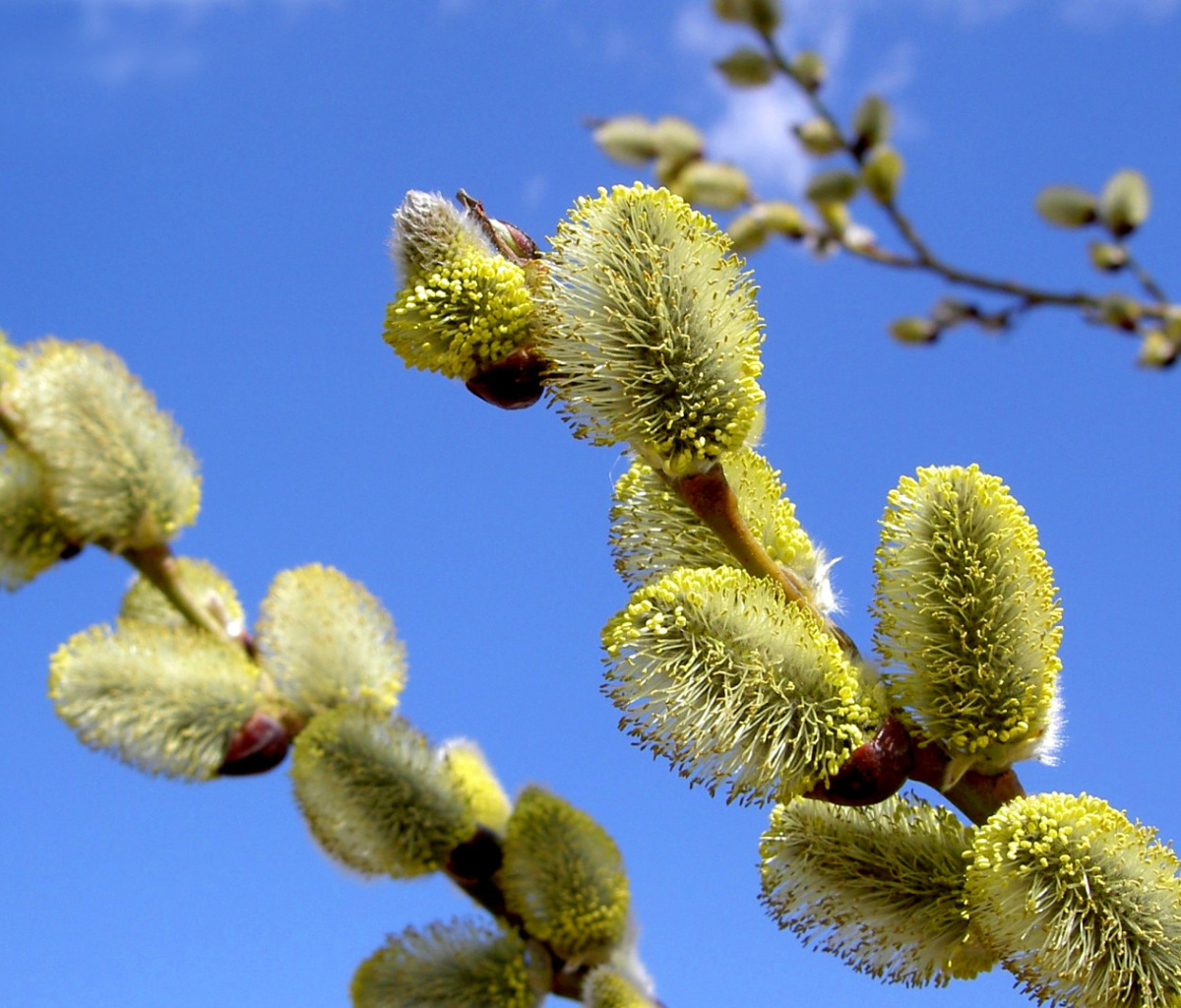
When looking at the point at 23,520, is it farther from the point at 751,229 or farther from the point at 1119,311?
the point at 1119,311

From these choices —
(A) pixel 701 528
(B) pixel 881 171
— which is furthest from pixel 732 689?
(B) pixel 881 171

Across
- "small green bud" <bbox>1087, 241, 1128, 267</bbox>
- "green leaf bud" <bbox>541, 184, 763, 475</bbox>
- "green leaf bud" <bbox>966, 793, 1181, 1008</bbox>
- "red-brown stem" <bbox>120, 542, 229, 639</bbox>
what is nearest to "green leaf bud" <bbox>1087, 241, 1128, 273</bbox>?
"small green bud" <bbox>1087, 241, 1128, 267</bbox>

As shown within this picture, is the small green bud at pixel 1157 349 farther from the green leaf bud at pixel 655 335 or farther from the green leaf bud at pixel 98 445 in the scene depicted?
the green leaf bud at pixel 98 445

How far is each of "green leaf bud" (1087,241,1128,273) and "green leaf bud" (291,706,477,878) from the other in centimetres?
186

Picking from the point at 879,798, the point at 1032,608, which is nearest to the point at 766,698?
the point at 879,798

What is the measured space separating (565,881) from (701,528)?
0.76 metres

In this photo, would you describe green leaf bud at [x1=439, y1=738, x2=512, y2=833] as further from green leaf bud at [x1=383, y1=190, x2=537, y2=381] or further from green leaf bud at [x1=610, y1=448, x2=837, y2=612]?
green leaf bud at [x1=383, y1=190, x2=537, y2=381]

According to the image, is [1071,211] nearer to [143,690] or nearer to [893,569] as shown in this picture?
[893,569]

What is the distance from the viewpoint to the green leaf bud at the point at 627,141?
0.71 m

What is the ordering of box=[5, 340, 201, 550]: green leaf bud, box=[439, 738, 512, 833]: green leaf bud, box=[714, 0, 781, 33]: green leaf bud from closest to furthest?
box=[714, 0, 781, 33]: green leaf bud < box=[5, 340, 201, 550]: green leaf bud < box=[439, 738, 512, 833]: green leaf bud

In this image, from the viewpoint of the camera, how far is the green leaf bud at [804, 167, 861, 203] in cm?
68

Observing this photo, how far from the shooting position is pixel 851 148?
2.26 feet

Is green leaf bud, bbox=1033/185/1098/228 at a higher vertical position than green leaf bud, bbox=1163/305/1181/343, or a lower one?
higher

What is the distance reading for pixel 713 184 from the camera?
69 cm
